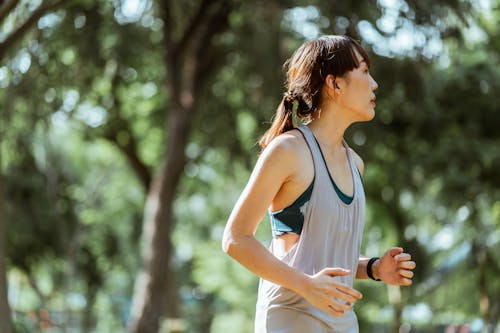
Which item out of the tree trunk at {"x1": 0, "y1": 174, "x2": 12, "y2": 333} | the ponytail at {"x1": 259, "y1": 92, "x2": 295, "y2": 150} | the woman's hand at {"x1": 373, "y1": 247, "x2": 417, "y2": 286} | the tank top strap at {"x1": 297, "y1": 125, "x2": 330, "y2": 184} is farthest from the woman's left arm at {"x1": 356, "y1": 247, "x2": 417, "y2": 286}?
the tree trunk at {"x1": 0, "y1": 174, "x2": 12, "y2": 333}

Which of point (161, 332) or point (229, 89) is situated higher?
point (229, 89)

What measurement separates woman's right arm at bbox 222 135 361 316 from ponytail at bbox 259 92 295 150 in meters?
0.14

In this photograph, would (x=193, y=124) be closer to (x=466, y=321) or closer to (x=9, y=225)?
(x=9, y=225)

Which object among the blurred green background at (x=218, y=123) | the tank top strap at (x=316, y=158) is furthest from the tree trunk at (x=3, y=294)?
the tank top strap at (x=316, y=158)

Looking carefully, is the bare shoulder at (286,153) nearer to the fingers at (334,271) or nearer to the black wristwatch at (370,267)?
the fingers at (334,271)

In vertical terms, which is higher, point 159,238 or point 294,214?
point 159,238

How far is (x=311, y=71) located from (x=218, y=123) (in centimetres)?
1479

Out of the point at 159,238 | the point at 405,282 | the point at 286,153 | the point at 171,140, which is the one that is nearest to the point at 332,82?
the point at 286,153

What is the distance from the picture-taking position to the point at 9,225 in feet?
71.9

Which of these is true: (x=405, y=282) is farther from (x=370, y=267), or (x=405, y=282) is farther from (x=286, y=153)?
(x=286, y=153)

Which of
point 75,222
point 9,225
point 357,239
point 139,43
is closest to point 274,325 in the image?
point 357,239

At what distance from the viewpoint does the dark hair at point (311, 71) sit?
9.43 ft

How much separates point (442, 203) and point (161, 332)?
18.7 feet

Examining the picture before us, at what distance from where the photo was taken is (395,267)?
9.64ft
